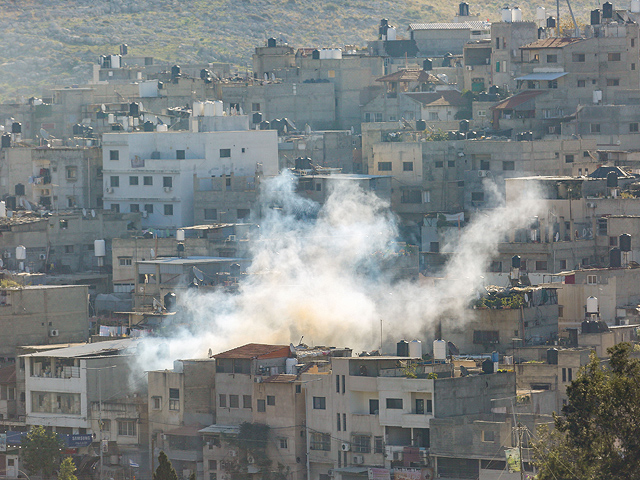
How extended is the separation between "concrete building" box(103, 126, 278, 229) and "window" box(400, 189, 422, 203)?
640 cm

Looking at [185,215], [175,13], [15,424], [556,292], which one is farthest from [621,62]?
[175,13]

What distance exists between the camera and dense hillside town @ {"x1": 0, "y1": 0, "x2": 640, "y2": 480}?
5788 cm

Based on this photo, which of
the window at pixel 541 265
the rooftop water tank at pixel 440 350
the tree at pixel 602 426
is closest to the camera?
the tree at pixel 602 426

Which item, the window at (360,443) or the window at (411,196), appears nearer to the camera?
the window at (360,443)

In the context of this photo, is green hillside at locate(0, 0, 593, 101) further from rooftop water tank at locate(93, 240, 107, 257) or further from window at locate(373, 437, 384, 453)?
window at locate(373, 437, 384, 453)

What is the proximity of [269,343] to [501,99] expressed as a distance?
34.8 meters

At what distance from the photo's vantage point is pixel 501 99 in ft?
323

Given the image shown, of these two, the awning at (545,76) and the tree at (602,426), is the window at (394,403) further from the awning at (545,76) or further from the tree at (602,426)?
the awning at (545,76)

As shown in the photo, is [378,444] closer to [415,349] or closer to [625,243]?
[415,349]

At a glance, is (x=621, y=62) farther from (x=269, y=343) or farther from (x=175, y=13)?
(x=175, y=13)

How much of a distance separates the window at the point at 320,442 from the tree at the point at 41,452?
8.57 m

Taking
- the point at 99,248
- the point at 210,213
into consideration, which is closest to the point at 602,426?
the point at 99,248

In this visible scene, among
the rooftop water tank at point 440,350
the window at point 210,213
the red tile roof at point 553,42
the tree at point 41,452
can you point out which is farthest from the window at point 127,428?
the red tile roof at point 553,42

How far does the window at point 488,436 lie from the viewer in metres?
54.7
